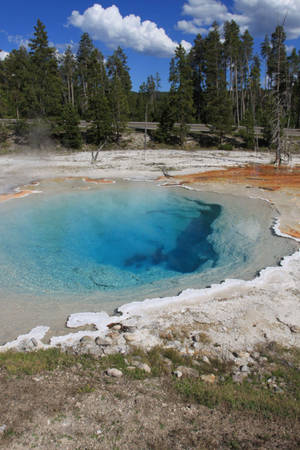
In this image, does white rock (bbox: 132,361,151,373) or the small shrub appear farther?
the small shrub

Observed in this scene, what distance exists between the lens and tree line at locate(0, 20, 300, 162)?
29.6 meters

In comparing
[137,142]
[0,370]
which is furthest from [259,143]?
[0,370]

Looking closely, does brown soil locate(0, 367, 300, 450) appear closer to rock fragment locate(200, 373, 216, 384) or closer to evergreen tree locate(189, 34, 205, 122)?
rock fragment locate(200, 373, 216, 384)

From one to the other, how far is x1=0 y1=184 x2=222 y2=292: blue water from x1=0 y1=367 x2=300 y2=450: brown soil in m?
3.75

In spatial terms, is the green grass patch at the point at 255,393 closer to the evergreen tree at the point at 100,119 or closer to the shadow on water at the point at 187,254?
the shadow on water at the point at 187,254

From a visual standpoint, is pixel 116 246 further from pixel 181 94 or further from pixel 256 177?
pixel 181 94

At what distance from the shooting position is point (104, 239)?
480 inches

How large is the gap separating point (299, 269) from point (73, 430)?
659 centimetres

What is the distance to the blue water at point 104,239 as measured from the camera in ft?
29.2

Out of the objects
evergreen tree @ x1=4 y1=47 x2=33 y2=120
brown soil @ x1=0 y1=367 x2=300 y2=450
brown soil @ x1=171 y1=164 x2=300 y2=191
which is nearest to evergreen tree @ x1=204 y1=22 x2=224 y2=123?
brown soil @ x1=171 y1=164 x2=300 y2=191

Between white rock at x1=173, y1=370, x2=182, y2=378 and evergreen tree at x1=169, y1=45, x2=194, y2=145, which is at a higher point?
evergreen tree at x1=169, y1=45, x2=194, y2=145

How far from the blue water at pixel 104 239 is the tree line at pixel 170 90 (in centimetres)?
1041

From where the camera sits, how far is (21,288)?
8.05m

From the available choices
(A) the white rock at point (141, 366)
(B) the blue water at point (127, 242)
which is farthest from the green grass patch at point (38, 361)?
(B) the blue water at point (127, 242)
